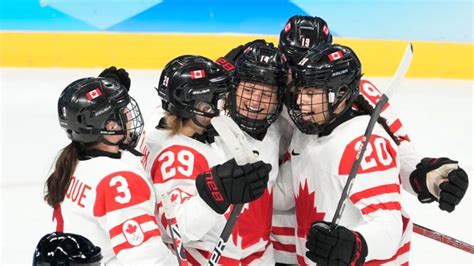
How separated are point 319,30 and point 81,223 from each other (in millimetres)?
1119

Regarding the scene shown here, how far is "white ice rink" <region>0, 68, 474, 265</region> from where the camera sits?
3.97m

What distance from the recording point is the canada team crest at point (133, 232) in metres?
2.18

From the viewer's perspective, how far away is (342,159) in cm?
247

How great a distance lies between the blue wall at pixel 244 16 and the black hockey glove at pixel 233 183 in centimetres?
434

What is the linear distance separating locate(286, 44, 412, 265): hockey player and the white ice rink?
4.47ft

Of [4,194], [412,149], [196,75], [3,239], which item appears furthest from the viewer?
[4,194]

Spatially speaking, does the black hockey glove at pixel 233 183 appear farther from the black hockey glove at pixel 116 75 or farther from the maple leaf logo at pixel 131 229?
the black hockey glove at pixel 116 75

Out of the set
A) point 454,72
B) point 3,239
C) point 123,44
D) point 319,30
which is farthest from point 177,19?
point 319,30

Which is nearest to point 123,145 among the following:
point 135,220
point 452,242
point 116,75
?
point 135,220

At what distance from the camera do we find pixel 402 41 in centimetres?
656

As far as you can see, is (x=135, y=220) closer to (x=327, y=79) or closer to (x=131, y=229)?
(x=131, y=229)

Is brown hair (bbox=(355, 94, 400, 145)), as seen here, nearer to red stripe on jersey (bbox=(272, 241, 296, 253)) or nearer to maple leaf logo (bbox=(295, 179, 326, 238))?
maple leaf logo (bbox=(295, 179, 326, 238))

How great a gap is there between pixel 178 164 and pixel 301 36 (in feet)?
2.31

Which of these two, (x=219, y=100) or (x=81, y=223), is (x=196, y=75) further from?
(x=81, y=223)
